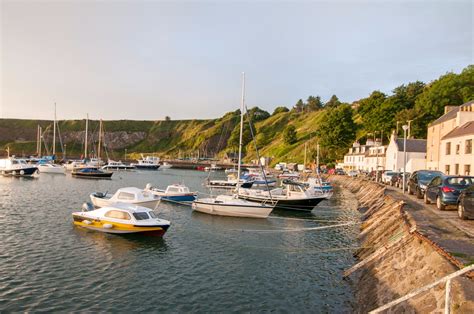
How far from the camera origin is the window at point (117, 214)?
25130mm

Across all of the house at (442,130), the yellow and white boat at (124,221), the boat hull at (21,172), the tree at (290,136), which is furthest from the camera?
the tree at (290,136)

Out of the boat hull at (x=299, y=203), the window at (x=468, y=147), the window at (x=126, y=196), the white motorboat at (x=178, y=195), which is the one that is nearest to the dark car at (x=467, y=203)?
the boat hull at (x=299, y=203)

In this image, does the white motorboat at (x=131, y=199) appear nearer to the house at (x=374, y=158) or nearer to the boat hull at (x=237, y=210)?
the boat hull at (x=237, y=210)

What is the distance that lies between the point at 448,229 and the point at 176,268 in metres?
14.9

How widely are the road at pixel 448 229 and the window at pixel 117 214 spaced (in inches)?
746

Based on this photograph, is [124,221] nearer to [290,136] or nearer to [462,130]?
[462,130]

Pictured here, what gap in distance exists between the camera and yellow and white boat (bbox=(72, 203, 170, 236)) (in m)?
24.8

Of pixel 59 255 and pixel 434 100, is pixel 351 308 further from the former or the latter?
pixel 434 100

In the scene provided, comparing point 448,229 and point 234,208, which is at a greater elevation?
point 448,229

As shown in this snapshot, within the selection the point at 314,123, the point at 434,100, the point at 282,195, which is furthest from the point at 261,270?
the point at 314,123

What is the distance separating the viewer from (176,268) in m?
19.3

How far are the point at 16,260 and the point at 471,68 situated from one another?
126742 mm

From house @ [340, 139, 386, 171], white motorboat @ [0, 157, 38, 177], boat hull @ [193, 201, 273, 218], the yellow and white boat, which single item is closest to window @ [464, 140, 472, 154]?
boat hull @ [193, 201, 273, 218]

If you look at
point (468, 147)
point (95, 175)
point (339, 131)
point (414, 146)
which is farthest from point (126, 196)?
point (339, 131)
